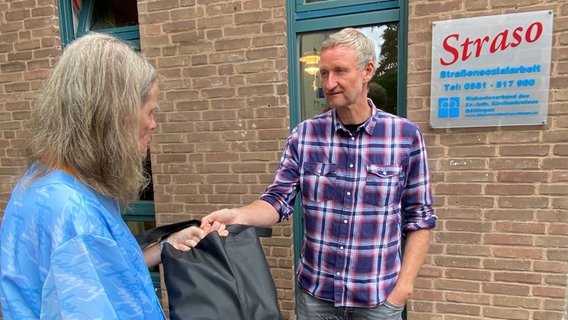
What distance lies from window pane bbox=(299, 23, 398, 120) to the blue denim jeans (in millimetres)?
1498

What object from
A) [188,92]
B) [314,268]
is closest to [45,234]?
[314,268]

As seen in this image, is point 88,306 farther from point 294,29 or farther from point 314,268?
point 294,29


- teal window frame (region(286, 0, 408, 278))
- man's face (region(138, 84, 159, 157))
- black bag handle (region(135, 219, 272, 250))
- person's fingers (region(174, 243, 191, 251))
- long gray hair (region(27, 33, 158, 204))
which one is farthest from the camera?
teal window frame (region(286, 0, 408, 278))

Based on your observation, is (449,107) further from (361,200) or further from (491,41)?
(361,200)

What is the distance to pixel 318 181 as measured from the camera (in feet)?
5.93

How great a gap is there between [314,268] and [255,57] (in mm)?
1650

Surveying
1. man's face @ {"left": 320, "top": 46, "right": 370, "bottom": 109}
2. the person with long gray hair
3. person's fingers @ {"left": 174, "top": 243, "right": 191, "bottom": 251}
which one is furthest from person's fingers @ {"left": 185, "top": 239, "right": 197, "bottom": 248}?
man's face @ {"left": 320, "top": 46, "right": 370, "bottom": 109}

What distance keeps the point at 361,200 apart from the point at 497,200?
123cm

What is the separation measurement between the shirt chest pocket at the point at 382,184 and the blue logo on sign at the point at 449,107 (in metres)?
0.93

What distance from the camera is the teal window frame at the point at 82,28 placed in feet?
10.8

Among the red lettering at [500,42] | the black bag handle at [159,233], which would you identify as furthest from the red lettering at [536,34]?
the black bag handle at [159,233]

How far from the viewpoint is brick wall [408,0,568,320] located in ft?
7.50

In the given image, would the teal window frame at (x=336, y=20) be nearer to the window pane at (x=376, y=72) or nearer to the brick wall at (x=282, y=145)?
the window pane at (x=376, y=72)

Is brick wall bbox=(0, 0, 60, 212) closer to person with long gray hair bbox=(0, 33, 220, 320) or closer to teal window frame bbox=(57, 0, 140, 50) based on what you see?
teal window frame bbox=(57, 0, 140, 50)
